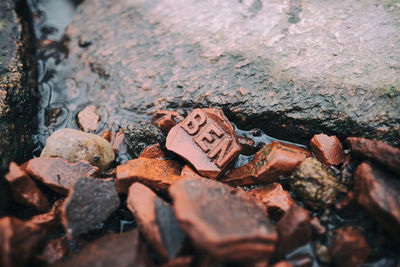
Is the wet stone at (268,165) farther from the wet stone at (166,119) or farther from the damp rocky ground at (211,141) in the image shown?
the wet stone at (166,119)

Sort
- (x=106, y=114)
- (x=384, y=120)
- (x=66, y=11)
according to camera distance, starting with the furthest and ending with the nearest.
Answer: (x=66, y=11) < (x=106, y=114) < (x=384, y=120)

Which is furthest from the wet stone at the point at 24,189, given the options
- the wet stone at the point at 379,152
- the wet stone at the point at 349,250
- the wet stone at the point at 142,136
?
the wet stone at the point at 379,152

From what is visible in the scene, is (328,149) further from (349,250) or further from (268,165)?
(349,250)

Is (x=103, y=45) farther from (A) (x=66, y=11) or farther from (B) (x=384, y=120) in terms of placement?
(B) (x=384, y=120)

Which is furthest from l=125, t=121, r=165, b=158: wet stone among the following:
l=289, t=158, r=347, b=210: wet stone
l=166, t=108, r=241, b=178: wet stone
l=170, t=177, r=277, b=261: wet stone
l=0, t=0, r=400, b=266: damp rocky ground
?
l=289, t=158, r=347, b=210: wet stone

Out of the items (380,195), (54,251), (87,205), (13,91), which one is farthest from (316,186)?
(13,91)

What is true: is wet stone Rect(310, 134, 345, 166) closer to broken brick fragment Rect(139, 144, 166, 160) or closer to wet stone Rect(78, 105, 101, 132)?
broken brick fragment Rect(139, 144, 166, 160)

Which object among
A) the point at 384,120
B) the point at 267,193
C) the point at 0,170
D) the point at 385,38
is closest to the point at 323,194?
the point at 267,193
